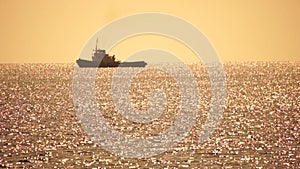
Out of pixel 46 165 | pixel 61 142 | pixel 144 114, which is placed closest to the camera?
pixel 46 165

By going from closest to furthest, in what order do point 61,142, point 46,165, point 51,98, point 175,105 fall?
point 46,165, point 61,142, point 175,105, point 51,98

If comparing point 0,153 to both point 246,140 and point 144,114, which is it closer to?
point 246,140

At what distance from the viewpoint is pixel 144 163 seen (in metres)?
71.8

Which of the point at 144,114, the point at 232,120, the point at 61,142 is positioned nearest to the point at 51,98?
the point at 144,114

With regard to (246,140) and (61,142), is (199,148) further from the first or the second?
(61,142)

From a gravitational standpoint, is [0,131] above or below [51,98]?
below

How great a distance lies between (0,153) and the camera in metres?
77.9

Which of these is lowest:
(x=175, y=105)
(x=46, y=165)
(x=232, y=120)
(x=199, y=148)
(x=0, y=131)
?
(x=46, y=165)

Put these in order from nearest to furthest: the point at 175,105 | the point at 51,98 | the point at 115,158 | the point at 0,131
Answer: the point at 115,158, the point at 0,131, the point at 175,105, the point at 51,98

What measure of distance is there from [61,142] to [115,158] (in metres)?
15.6

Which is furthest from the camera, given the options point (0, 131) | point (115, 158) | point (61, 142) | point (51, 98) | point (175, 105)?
point (51, 98)

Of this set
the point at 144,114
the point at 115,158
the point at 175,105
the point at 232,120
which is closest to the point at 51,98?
the point at 175,105

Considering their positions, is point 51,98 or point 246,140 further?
point 51,98

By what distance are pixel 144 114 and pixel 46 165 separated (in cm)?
6430
